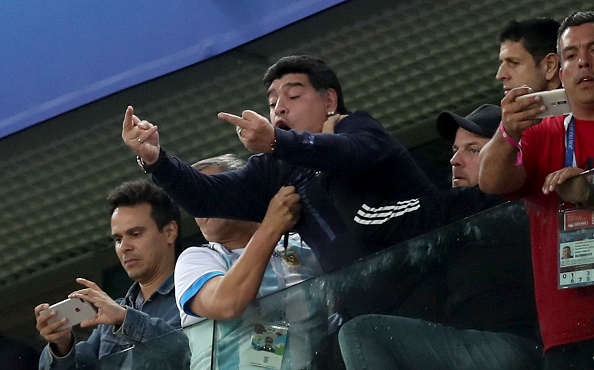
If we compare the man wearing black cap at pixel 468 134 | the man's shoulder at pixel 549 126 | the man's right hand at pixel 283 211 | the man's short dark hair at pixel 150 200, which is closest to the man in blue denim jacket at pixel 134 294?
the man's short dark hair at pixel 150 200

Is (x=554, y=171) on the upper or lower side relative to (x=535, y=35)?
lower

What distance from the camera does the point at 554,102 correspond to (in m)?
2.41

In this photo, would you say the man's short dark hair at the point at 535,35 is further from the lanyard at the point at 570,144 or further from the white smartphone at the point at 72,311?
the white smartphone at the point at 72,311

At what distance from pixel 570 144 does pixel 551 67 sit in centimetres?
62

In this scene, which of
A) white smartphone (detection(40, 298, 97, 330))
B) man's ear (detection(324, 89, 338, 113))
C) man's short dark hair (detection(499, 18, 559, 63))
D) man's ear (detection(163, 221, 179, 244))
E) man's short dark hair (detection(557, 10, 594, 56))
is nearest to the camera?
man's short dark hair (detection(557, 10, 594, 56))

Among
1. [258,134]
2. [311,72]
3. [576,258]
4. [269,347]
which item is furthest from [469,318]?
[311,72]

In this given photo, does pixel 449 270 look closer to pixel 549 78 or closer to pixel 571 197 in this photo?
pixel 571 197

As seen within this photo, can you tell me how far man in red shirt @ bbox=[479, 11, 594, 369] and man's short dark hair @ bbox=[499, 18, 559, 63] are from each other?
0.44 metres

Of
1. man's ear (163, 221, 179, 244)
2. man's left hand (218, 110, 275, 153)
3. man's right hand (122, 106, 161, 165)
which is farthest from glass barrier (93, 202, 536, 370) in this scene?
man's ear (163, 221, 179, 244)

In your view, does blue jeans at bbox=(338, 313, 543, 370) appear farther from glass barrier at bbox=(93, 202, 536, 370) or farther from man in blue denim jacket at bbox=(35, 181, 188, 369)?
man in blue denim jacket at bbox=(35, 181, 188, 369)

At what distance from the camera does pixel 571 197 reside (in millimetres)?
2332

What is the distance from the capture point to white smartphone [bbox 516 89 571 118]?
239cm

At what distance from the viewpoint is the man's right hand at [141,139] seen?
9.72 feet

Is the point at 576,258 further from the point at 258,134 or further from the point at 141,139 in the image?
the point at 141,139
